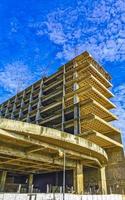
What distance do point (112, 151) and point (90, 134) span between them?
27.9 ft

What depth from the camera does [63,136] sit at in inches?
753

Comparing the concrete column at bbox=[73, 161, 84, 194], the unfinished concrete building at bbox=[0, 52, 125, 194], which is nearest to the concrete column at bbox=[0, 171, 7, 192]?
the unfinished concrete building at bbox=[0, 52, 125, 194]

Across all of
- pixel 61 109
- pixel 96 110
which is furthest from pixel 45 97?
pixel 96 110

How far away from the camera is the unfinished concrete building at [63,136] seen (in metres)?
19.1

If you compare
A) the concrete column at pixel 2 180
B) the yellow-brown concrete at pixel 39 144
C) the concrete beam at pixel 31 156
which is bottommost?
the concrete column at pixel 2 180

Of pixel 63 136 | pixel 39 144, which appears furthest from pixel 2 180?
pixel 63 136

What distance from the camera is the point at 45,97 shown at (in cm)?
4478

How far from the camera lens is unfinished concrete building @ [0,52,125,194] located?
62.6 ft

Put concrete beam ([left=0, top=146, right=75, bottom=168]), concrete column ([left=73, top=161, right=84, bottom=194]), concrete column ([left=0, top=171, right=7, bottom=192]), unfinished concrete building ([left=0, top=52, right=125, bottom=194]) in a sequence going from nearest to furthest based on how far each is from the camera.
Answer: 1. unfinished concrete building ([left=0, top=52, right=125, bottom=194])
2. concrete beam ([left=0, top=146, right=75, bottom=168])
3. concrete column ([left=73, top=161, right=84, bottom=194])
4. concrete column ([left=0, top=171, right=7, bottom=192])

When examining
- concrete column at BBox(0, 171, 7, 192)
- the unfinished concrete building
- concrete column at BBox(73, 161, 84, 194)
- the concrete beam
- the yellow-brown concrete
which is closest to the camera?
the yellow-brown concrete

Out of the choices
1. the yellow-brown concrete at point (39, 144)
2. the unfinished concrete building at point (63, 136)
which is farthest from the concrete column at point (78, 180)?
the yellow-brown concrete at point (39, 144)

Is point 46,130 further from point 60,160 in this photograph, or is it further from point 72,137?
point 60,160

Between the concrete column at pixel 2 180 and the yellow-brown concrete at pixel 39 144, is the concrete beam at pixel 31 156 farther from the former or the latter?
the concrete column at pixel 2 180

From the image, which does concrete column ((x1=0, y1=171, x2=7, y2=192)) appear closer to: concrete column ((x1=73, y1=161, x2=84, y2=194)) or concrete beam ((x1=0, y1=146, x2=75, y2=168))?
concrete beam ((x1=0, y1=146, x2=75, y2=168))
